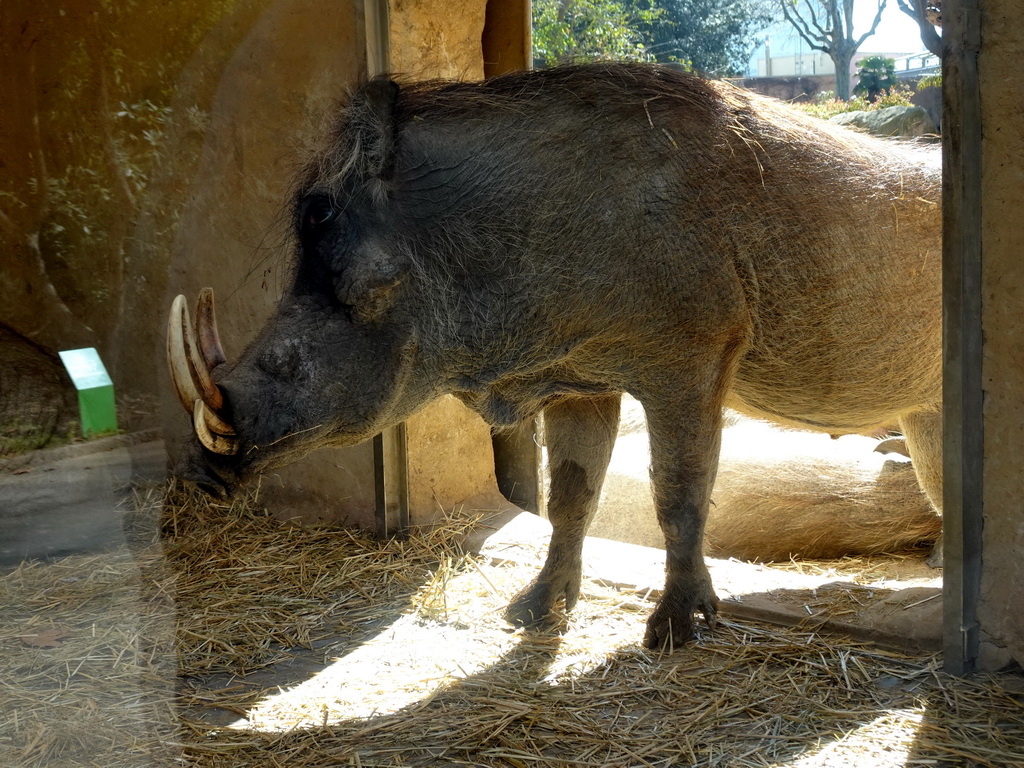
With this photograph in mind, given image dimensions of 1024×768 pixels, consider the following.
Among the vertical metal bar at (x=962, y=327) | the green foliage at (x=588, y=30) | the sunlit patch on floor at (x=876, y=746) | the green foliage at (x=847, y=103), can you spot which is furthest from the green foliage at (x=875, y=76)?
the sunlit patch on floor at (x=876, y=746)

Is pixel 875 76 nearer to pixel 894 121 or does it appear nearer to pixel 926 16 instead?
pixel 894 121

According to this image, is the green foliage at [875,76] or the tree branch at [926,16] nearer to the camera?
the tree branch at [926,16]

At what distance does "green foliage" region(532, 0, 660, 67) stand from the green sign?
6.98 ft

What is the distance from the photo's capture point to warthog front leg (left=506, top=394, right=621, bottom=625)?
390 cm

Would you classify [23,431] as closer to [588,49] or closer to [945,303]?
[588,49]

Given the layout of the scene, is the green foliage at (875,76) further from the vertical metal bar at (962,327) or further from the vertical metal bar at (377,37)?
the vertical metal bar at (377,37)

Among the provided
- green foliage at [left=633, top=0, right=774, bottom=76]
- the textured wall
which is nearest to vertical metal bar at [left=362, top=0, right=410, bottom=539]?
green foliage at [left=633, top=0, right=774, bottom=76]

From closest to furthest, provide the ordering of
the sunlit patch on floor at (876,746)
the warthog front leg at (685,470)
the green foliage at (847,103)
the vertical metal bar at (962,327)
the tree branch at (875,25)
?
1. the sunlit patch on floor at (876,746)
2. the vertical metal bar at (962,327)
3. the warthog front leg at (685,470)
4. the tree branch at (875,25)
5. the green foliage at (847,103)

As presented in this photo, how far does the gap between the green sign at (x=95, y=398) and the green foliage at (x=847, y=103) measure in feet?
9.36

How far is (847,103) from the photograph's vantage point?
440 cm

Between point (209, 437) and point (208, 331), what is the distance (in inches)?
16.4

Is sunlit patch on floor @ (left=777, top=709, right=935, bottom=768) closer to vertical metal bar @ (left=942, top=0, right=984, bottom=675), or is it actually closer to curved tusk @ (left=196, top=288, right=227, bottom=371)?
vertical metal bar @ (left=942, top=0, right=984, bottom=675)

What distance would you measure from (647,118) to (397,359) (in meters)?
1.16

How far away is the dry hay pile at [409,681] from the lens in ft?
9.03
